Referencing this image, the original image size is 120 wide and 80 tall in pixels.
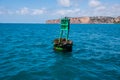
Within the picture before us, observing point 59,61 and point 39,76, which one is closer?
point 39,76

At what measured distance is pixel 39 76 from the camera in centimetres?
1822

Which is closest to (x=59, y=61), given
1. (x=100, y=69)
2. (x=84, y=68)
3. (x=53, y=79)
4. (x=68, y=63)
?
(x=68, y=63)

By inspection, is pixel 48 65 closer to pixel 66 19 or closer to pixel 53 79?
pixel 53 79

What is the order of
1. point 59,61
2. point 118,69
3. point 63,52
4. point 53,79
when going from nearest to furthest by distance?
point 53,79 < point 118,69 < point 59,61 < point 63,52

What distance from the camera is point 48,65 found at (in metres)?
22.8

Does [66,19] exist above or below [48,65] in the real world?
above

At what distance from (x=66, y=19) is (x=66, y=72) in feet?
44.9

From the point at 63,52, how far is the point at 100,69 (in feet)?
34.6

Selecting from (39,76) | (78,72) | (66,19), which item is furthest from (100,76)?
(66,19)

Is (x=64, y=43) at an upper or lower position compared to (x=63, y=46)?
upper

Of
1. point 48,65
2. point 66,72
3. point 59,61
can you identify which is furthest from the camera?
point 59,61

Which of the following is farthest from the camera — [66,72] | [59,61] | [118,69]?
[59,61]

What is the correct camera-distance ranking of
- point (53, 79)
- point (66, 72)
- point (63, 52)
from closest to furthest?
point (53, 79)
point (66, 72)
point (63, 52)

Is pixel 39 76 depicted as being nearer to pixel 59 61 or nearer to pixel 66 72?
pixel 66 72
